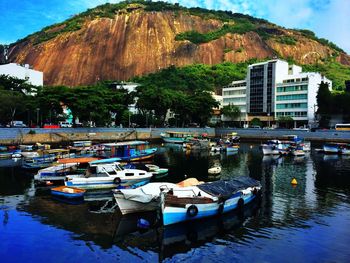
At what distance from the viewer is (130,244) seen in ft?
81.6

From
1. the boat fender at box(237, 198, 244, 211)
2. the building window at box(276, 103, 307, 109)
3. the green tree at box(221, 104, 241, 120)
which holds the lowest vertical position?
the boat fender at box(237, 198, 244, 211)

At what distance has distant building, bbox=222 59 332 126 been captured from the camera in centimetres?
13950

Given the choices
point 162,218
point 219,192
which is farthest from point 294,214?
point 162,218

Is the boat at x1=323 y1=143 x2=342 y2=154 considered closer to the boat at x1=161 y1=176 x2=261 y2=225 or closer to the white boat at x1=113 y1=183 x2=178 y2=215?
the boat at x1=161 y1=176 x2=261 y2=225

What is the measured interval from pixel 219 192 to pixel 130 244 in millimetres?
9905

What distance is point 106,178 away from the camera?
3953 centimetres

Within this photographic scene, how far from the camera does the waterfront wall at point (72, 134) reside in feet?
298

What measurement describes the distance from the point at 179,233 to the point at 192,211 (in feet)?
7.54

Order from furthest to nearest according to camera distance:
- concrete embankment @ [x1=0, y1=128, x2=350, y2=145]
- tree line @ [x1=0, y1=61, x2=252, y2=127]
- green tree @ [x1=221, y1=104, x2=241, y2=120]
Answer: green tree @ [x1=221, y1=104, x2=241, y2=120]
tree line @ [x1=0, y1=61, x2=252, y2=127]
concrete embankment @ [x1=0, y1=128, x2=350, y2=145]

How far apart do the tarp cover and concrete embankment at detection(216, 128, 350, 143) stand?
272 feet

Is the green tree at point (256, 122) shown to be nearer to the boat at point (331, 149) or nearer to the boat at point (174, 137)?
the boat at point (174, 137)

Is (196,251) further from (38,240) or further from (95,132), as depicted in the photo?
(95,132)

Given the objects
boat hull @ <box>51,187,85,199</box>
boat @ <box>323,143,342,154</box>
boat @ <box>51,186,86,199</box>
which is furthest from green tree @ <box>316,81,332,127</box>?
boat hull @ <box>51,187,85,199</box>

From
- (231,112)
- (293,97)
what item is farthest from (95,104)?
(293,97)
